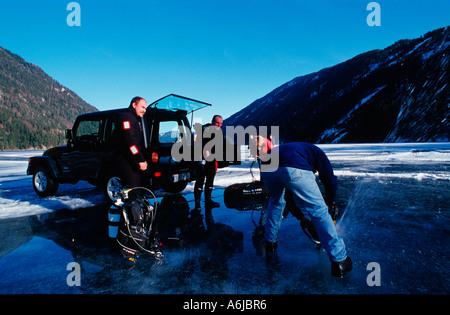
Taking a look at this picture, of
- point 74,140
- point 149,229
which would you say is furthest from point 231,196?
point 74,140

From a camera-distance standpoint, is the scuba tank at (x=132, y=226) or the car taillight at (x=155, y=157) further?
the car taillight at (x=155, y=157)

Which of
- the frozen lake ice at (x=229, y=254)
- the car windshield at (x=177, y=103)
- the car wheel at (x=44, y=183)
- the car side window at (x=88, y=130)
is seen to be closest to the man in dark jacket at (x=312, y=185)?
the frozen lake ice at (x=229, y=254)

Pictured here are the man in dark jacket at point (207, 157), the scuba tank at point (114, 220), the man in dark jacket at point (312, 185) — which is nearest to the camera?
the man in dark jacket at point (312, 185)

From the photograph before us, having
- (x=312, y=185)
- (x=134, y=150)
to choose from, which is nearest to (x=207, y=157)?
(x=134, y=150)

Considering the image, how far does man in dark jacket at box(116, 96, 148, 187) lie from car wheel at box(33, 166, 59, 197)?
480 centimetres

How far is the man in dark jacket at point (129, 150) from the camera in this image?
3.44 metres

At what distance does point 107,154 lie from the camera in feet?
19.8

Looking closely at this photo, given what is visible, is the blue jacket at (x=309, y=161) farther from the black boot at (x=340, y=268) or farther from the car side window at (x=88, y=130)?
the car side window at (x=88, y=130)

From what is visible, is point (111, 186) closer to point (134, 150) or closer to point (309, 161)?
point (134, 150)

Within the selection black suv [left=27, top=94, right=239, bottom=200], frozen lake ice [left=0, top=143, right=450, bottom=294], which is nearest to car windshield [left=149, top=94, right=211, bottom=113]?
black suv [left=27, top=94, right=239, bottom=200]

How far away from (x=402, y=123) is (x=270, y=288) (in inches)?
2716

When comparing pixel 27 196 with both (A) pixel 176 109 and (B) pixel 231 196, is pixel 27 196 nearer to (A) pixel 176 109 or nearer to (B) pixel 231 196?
(A) pixel 176 109

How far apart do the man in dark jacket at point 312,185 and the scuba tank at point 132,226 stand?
162 centimetres

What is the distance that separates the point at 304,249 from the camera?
10.7ft
